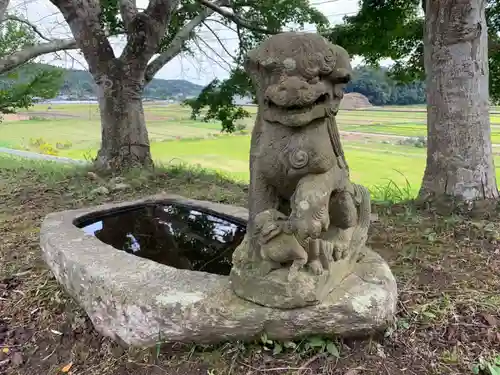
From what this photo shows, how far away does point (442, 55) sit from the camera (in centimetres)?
309

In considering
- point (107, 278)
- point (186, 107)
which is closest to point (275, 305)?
point (107, 278)

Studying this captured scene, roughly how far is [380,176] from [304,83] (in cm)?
299

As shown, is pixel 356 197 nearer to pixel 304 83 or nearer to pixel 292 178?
pixel 292 178

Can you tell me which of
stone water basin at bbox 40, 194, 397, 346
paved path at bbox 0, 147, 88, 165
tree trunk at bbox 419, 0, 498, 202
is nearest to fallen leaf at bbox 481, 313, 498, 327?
stone water basin at bbox 40, 194, 397, 346

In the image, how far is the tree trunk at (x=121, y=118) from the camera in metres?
4.92

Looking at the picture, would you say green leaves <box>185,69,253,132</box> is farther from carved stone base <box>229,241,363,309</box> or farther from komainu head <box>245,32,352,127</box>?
carved stone base <box>229,241,363,309</box>

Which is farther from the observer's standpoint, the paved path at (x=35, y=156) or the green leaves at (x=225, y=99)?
the paved path at (x=35, y=156)

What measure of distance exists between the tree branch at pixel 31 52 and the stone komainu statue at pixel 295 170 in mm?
4443

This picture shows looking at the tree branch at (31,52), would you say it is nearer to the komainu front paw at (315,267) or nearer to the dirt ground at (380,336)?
the dirt ground at (380,336)

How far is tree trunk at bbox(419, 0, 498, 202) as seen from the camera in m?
3.01

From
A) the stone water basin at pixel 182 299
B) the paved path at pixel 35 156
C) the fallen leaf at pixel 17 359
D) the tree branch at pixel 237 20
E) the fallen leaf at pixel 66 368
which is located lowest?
the fallen leaf at pixel 17 359

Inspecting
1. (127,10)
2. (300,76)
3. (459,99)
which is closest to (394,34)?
(459,99)

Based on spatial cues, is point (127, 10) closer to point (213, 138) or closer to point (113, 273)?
point (213, 138)

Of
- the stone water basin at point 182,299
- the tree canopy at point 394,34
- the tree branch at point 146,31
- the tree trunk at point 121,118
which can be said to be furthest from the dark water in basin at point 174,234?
the tree canopy at point 394,34
